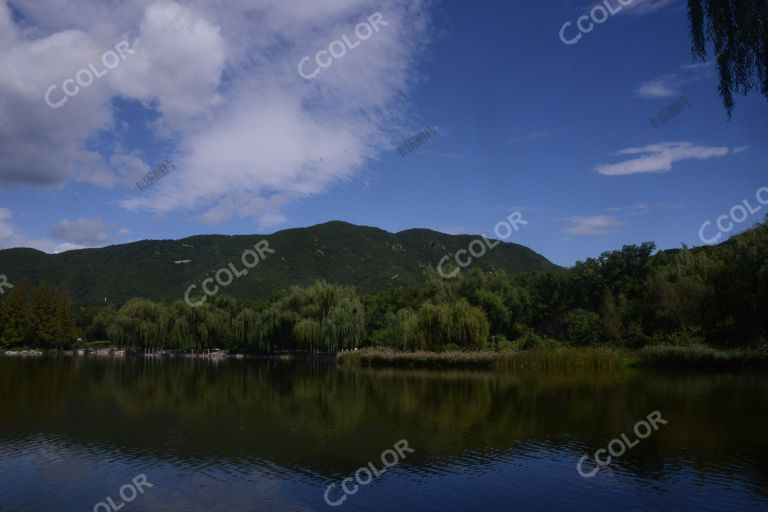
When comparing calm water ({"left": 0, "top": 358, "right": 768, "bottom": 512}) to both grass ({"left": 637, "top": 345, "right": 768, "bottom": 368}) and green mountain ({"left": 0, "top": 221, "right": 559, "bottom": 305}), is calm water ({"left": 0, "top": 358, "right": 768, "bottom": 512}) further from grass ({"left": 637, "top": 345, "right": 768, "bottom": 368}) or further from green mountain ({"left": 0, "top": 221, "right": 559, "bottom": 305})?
green mountain ({"left": 0, "top": 221, "right": 559, "bottom": 305})

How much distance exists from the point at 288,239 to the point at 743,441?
383 ft

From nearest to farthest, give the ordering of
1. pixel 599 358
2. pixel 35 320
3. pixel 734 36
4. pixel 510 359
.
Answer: pixel 734 36
pixel 599 358
pixel 510 359
pixel 35 320

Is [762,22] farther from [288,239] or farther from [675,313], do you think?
[288,239]

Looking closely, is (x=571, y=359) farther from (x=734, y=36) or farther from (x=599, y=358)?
(x=734, y=36)

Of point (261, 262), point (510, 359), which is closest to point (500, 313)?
point (510, 359)

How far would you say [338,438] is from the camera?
1543 cm

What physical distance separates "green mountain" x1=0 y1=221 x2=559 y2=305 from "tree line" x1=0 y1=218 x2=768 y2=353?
121ft

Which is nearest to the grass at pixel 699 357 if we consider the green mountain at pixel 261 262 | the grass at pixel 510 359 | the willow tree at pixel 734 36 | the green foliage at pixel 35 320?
the grass at pixel 510 359

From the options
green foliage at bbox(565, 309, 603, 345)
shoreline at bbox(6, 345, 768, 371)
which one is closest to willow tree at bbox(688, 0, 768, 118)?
shoreline at bbox(6, 345, 768, 371)

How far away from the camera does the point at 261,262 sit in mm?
116688

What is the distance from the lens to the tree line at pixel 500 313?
34.3 meters

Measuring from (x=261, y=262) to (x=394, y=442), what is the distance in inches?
4124

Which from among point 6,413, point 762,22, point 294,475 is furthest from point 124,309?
point 762,22

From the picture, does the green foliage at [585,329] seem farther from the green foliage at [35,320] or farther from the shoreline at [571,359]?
the green foliage at [35,320]
